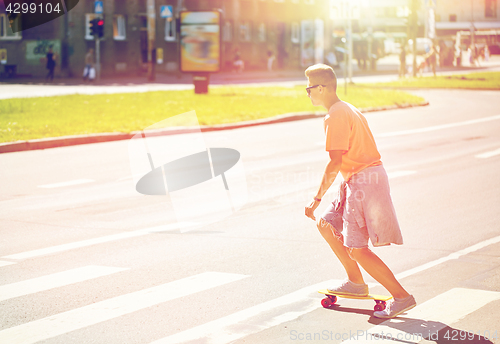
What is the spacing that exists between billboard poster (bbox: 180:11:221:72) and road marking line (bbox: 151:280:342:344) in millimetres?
23407

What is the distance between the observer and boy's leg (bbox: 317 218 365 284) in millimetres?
5117

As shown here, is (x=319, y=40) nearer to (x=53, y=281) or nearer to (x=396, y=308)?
(x=53, y=281)

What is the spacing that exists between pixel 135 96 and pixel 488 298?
70.9 ft

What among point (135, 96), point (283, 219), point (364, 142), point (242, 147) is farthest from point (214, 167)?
point (135, 96)

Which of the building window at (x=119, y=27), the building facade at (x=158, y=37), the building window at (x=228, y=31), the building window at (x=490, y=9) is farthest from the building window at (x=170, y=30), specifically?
the building window at (x=490, y=9)

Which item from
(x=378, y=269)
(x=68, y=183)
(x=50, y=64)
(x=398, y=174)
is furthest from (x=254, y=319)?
(x=50, y=64)

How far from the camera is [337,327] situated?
4891mm

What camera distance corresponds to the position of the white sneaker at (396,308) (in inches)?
197

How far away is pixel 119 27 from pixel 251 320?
148ft

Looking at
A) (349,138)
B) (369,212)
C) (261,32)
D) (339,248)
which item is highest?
(261,32)

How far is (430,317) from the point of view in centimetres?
506

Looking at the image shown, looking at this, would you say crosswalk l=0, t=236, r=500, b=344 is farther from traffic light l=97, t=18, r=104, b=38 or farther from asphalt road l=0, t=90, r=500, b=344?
traffic light l=97, t=18, r=104, b=38

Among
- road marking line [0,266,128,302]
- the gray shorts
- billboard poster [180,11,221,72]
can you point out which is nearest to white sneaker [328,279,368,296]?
the gray shorts

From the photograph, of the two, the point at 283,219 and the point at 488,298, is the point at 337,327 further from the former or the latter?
the point at 283,219
